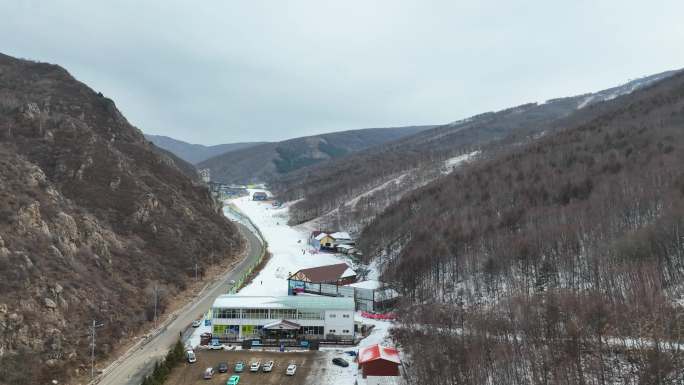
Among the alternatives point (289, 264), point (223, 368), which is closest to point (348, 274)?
point (289, 264)

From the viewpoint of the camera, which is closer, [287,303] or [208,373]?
[208,373]

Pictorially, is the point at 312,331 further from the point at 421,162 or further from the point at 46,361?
the point at 421,162

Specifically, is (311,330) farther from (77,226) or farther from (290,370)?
(77,226)

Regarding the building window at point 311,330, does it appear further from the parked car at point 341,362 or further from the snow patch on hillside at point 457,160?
the snow patch on hillside at point 457,160

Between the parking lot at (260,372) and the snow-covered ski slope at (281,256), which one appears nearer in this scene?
the parking lot at (260,372)

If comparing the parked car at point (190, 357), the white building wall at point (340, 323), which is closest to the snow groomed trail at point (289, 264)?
the white building wall at point (340, 323)

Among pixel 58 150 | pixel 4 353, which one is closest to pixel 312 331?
pixel 4 353
